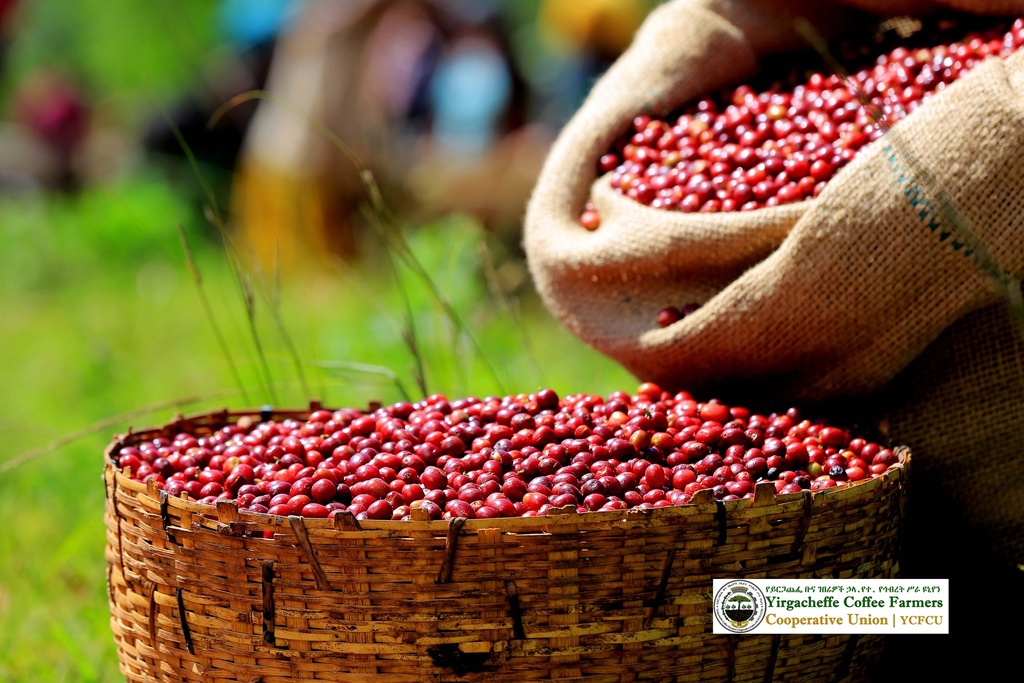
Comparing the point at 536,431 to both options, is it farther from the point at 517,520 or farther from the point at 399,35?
the point at 399,35

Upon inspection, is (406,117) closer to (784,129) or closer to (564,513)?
(784,129)

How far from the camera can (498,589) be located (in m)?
1.59

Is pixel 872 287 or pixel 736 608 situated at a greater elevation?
pixel 872 287

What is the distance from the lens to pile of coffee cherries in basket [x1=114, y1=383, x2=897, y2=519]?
1715mm

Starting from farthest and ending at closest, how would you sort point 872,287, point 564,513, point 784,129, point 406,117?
1. point 406,117
2. point 784,129
3. point 872,287
4. point 564,513

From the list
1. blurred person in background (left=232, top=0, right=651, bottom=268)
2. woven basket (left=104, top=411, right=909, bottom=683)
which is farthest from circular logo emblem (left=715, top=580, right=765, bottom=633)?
blurred person in background (left=232, top=0, right=651, bottom=268)

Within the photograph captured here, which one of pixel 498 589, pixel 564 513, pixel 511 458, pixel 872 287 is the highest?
pixel 872 287

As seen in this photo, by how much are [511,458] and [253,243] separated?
5.58 m

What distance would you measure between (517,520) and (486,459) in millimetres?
305

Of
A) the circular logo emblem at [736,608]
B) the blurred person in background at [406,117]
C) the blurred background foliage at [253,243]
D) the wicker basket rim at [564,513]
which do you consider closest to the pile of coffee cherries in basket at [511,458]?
the wicker basket rim at [564,513]

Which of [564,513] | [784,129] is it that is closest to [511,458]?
[564,513]

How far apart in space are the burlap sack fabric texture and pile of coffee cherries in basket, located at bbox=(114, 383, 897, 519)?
17cm

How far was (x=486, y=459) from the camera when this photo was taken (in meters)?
1.86

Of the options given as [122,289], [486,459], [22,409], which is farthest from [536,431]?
[122,289]
